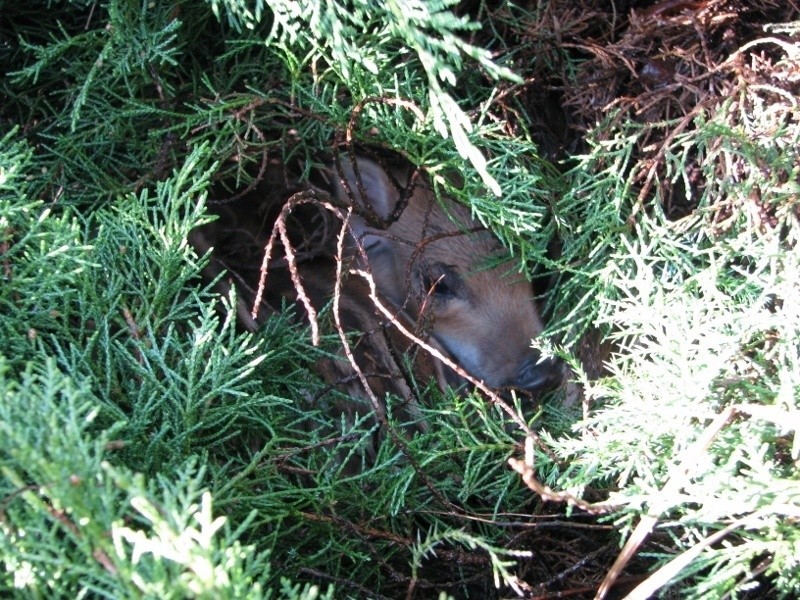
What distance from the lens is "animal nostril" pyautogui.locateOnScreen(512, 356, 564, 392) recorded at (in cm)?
256

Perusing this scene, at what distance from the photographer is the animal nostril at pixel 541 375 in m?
2.56

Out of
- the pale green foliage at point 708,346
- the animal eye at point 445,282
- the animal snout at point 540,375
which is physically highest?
the pale green foliage at point 708,346

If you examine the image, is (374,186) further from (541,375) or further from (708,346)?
(708,346)

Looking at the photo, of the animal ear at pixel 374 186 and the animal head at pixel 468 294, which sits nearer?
the animal head at pixel 468 294

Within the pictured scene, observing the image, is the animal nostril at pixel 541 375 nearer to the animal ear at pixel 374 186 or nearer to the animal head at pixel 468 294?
the animal head at pixel 468 294

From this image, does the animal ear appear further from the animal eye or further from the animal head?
the animal eye

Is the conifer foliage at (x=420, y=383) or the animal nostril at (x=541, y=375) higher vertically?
the conifer foliage at (x=420, y=383)

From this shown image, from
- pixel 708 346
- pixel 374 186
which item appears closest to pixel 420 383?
pixel 374 186

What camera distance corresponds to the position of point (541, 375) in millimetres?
2598

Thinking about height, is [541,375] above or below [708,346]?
below

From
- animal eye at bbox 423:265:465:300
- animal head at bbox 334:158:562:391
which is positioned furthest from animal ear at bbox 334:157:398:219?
animal eye at bbox 423:265:465:300

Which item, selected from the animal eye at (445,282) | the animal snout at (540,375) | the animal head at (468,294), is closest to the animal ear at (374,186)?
the animal head at (468,294)

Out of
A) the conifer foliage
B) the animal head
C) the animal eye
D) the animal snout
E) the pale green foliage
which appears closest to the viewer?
the conifer foliage

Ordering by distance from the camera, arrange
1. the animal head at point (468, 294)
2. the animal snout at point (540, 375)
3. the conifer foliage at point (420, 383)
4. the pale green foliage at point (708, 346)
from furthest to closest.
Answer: the animal head at point (468, 294) → the animal snout at point (540, 375) → the pale green foliage at point (708, 346) → the conifer foliage at point (420, 383)
